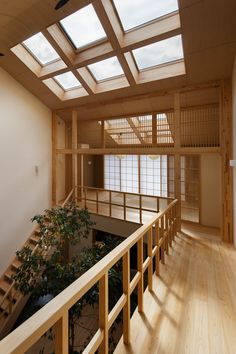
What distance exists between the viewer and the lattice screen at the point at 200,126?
519 cm

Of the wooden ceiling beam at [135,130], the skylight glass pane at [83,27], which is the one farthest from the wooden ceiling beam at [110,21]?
the wooden ceiling beam at [135,130]

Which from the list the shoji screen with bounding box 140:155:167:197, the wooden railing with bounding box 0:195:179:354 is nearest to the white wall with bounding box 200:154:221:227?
the shoji screen with bounding box 140:155:167:197

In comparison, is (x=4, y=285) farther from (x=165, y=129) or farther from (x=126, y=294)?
(x=165, y=129)

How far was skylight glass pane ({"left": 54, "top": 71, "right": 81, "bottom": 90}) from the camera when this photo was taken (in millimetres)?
5280

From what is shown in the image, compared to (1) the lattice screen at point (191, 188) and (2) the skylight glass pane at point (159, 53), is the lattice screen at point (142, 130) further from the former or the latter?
(2) the skylight glass pane at point (159, 53)

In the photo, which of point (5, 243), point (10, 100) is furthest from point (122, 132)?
point (5, 243)

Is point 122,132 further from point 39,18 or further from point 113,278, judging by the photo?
point 113,278

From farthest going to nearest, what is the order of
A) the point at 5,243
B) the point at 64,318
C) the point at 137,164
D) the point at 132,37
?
the point at 137,164, the point at 5,243, the point at 132,37, the point at 64,318

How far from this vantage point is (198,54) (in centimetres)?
358

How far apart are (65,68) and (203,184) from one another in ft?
15.2

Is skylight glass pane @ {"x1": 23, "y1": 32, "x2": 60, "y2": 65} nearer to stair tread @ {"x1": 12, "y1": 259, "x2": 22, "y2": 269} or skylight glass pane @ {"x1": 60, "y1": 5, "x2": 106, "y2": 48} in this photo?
skylight glass pane @ {"x1": 60, "y1": 5, "x2": 106, "y2": 48}

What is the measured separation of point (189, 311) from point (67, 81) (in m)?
5.69

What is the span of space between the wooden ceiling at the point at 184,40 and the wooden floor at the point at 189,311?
3.45m

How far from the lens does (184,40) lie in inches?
132
